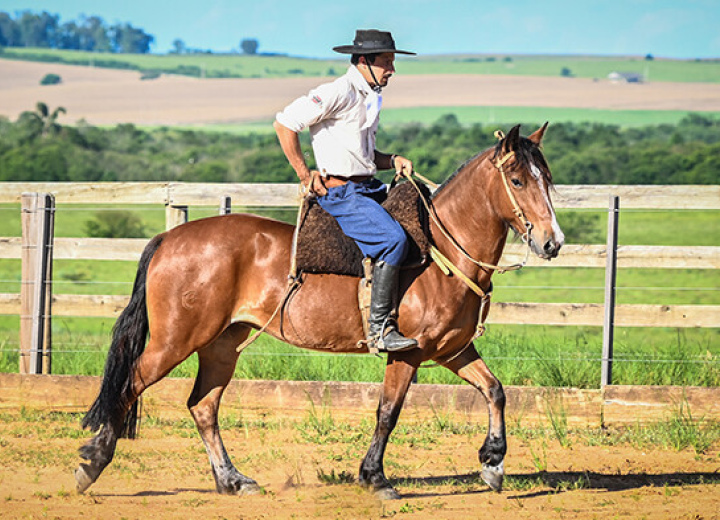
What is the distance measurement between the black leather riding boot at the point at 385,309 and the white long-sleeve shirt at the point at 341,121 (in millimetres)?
729

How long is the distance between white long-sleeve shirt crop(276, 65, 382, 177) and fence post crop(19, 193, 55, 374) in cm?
379

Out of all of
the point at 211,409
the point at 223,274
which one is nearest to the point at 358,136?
the point at 223,274

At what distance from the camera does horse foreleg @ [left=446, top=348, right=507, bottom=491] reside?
6426 mm

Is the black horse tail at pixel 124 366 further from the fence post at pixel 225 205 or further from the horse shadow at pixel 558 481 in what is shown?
the fence post at pixel 225 205

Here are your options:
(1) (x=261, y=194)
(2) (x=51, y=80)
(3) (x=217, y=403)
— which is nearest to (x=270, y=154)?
(1) (x=261, y=194)

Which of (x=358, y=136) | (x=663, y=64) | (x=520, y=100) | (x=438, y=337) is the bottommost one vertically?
(x=438, y=337)

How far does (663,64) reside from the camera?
10150 centimetres

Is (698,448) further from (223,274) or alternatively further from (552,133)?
(552,133)

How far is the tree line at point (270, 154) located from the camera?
42.9 meters

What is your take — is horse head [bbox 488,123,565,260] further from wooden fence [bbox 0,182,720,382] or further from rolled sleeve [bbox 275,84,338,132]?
wooden fence [bbox 0,182,720,382]

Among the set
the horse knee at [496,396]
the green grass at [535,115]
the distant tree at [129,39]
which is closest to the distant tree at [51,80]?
the green grass at [535,115]

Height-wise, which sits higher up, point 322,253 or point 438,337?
point 322,253

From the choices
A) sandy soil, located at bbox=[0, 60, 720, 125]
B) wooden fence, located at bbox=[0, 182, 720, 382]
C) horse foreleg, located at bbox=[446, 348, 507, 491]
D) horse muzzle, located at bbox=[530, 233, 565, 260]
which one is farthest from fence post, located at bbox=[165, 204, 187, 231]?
sandy soil, located at bbox=[0, 60, 720, 125]

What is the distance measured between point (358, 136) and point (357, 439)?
2.89 m
